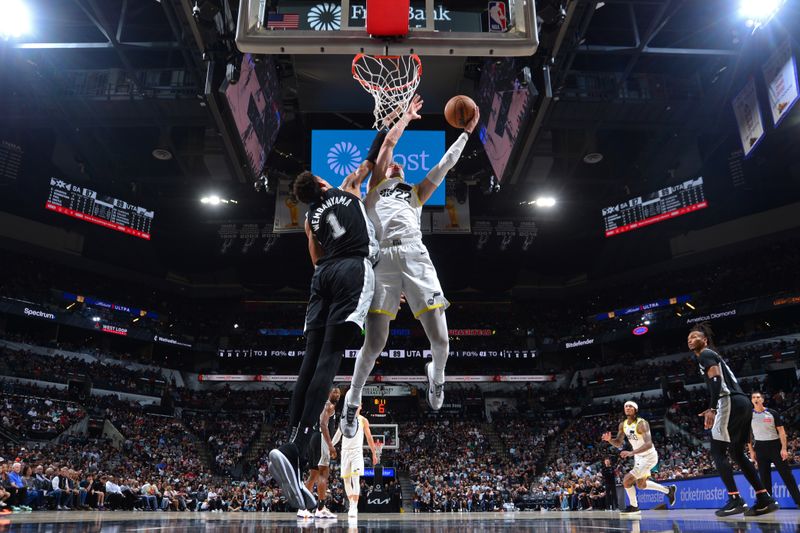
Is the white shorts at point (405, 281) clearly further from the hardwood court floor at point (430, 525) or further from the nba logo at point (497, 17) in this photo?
the nba logo at point (497, 17)

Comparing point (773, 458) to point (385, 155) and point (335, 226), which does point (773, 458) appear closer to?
point (385, 155)

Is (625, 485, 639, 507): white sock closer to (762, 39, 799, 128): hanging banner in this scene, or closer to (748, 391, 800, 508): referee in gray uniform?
(748, 391, 800, 508): referee in gray uniform

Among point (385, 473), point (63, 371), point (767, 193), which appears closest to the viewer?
point (385, 473)

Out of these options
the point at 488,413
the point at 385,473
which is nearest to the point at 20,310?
the point at 385,473

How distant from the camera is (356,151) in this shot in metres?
14.7

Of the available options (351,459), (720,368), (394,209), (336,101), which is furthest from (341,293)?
(336,101)

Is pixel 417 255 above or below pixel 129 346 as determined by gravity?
below

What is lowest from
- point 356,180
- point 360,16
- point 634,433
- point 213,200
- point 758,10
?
point 634,433

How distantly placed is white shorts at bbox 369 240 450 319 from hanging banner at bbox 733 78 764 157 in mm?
11436

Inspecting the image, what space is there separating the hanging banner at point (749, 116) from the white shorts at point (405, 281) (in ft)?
37.5

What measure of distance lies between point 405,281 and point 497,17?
350 cm

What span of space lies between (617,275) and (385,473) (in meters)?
20.8

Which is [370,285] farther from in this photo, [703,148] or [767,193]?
[767,193]

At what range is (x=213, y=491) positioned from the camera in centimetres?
2142
